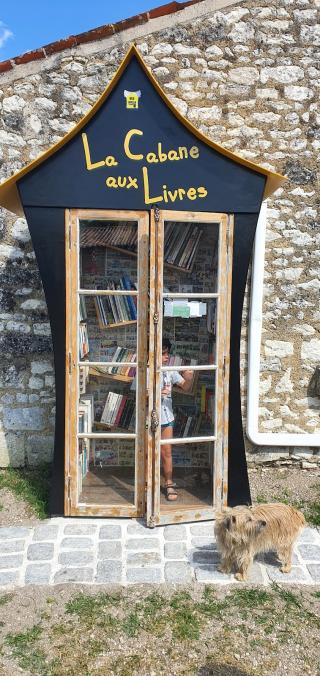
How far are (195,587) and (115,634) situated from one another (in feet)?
1.99

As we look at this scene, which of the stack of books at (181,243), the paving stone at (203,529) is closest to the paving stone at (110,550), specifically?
the paving stone at (203,529)

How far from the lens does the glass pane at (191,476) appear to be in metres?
3.86

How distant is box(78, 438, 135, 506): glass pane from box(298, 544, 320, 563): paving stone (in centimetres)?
126

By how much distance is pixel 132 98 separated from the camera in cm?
338

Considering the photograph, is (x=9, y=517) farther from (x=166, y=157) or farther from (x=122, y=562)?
(x=166, y=157)

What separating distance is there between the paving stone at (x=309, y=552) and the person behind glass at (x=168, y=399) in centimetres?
97

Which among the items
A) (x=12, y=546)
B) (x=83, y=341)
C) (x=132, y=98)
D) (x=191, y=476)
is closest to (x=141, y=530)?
(x=191, y=476)

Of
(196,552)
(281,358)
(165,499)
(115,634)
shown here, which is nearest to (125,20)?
(281,358)

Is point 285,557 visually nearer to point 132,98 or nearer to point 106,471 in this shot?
point 106,471

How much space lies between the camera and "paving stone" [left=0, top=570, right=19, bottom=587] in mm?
3164

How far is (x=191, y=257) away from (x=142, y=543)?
2.09m

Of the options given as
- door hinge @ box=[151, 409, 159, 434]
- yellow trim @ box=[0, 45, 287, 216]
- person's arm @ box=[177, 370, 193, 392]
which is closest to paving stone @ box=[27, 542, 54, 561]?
door hinge @ box=[151, 409, 159, 434]

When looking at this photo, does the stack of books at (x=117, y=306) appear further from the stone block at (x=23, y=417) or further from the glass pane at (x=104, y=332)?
the stone block at (x=23, y=417)

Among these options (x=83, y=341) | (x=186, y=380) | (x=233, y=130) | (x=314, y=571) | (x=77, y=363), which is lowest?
(x=314, y=571)
